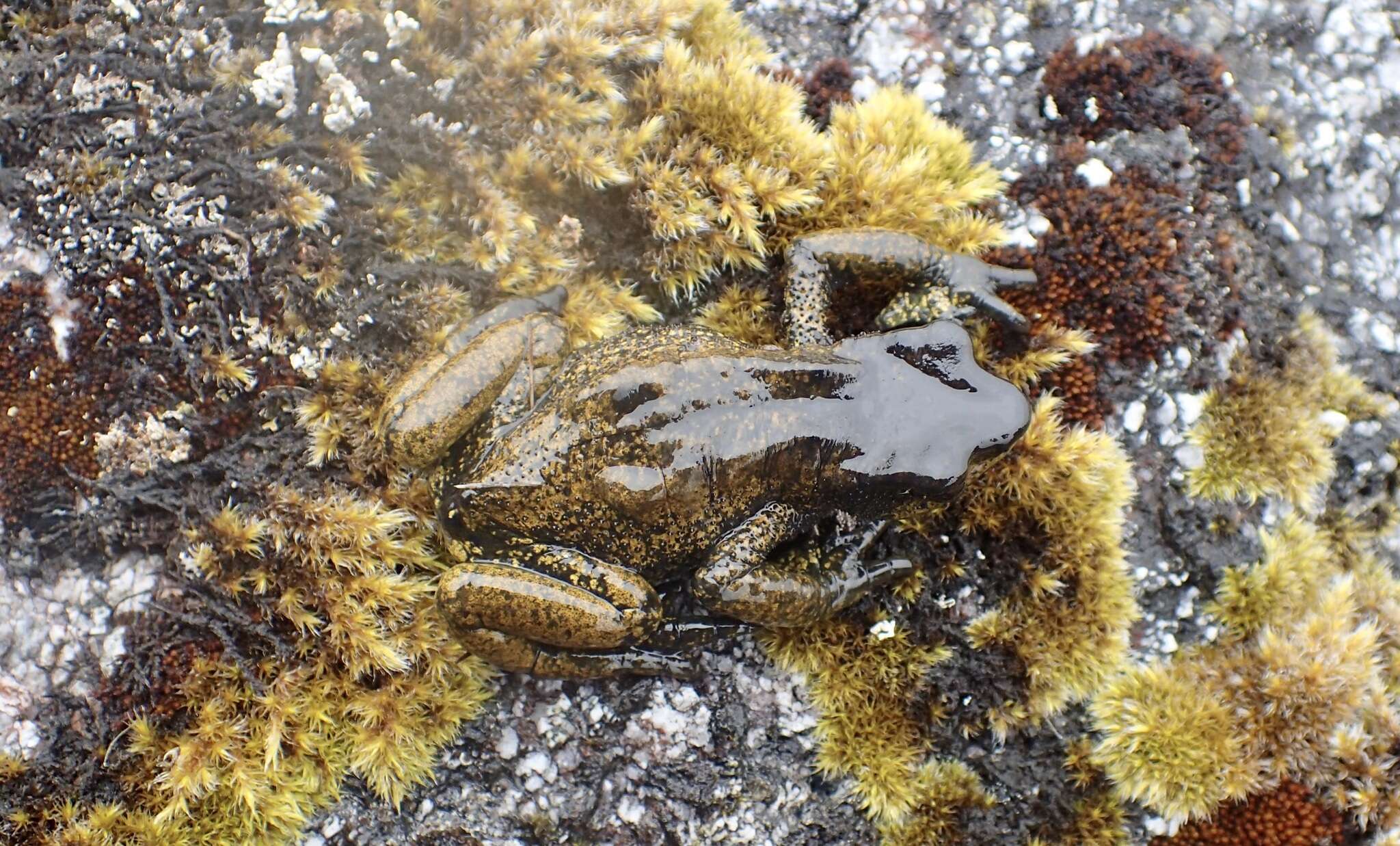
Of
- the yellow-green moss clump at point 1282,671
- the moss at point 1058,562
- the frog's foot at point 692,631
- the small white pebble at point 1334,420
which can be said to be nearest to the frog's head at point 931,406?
the moss at point 1058,562

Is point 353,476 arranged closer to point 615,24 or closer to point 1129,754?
point 615,24

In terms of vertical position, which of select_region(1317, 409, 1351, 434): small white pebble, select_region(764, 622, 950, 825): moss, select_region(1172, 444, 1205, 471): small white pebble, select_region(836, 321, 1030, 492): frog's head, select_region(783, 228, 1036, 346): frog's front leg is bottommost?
select_region(764, 622, 950, 825): moss

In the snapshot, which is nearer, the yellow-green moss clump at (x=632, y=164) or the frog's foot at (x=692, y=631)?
the frog's foot at (x=692, y=631)

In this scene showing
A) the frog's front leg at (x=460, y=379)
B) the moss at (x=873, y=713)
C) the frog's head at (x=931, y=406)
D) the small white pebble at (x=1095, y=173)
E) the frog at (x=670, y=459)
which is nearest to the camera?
the frog's head at (x=931, y=406)

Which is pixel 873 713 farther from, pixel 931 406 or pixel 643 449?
pixel 643 449

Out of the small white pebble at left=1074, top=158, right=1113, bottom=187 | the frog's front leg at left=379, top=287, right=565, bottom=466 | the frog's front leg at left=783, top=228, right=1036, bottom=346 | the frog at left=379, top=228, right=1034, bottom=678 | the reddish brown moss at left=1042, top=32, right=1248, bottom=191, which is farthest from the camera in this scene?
the reddish brown moss at left=1042, top=32, right=1248, bottom=191

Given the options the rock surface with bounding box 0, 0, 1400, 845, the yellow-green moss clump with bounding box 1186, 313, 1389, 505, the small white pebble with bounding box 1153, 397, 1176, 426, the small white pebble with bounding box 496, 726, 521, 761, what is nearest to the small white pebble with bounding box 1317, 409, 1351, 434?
the yellow-green moss clump with bounding box 1186, 313, 1389, 505

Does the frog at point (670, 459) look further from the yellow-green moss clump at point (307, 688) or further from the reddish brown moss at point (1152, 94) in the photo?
the reddish brown moss at point (1152, 94)

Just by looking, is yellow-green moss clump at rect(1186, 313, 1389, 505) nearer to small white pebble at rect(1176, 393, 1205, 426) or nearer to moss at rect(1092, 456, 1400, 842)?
small white pebble at rect(1176, 393, 1205, 426)
